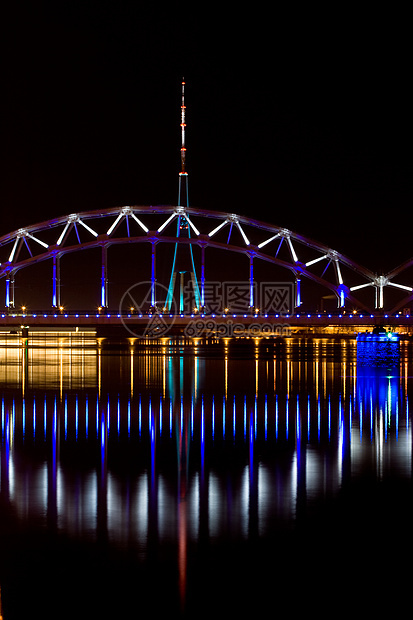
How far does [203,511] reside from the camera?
10.5 meters

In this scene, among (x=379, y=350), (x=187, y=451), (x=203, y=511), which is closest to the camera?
(x=203, y=511)

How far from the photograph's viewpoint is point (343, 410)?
22750mm

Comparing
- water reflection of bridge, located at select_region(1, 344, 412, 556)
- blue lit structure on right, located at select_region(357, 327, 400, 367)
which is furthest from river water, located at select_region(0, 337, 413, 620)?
blue lit structure on right, located at select_region(357, 327, 400, 367)

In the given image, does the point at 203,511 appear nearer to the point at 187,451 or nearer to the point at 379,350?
the point at 187,451

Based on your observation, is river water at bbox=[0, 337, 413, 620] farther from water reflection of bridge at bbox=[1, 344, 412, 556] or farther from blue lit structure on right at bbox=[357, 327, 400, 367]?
blue lit structure on right at bbox=[357, 327, 400, 367]

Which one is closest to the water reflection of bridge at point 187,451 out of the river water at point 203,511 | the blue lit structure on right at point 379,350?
the river water at point 203,511

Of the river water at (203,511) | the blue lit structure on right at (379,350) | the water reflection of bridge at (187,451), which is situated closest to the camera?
the river water at (203,511)

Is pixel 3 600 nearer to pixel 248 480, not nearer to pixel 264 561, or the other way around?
pixel 264 561

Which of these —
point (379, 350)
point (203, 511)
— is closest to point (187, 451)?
point (203, 511)

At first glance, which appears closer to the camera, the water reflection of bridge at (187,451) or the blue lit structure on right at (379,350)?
the water reflection of bridge at (187,451)

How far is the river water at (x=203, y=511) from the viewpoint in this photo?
7.66m

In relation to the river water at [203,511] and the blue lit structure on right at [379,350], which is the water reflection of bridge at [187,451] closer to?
the river water at [203,511]

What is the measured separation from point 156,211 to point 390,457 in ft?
324

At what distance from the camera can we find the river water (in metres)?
7.66
